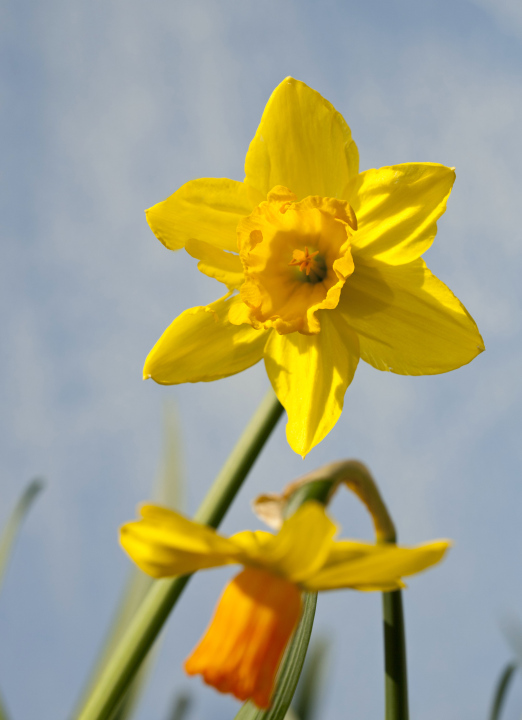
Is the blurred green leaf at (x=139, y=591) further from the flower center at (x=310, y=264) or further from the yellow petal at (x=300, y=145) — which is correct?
the yellow petal at (x=300, y=145)

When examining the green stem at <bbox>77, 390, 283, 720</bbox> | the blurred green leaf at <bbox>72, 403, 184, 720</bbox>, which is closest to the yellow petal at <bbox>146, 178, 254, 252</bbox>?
the green stem at <bbox>77, 390, 283, 720</bbox>

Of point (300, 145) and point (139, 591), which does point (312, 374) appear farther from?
point (139, 591)

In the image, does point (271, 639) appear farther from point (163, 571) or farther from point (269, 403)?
point (269, 403)

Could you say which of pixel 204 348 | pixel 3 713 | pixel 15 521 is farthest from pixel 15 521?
pixel 204 348

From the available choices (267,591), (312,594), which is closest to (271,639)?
(267,591)

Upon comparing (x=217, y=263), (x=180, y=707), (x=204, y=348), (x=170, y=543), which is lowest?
(x=180, y=707)

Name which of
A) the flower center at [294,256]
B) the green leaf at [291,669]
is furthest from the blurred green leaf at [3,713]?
the flower center at [294,256]
